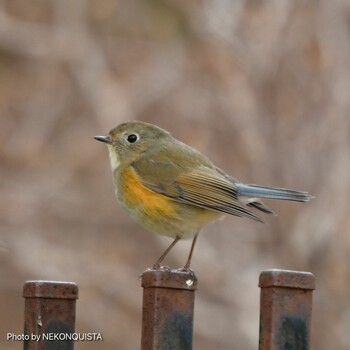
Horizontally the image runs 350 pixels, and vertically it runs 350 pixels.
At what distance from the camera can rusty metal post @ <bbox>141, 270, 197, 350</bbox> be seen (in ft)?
10.1

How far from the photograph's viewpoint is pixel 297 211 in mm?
7773

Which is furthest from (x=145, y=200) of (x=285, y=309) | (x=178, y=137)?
(x=178, y=137)

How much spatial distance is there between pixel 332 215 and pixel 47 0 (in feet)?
Answer: 10.7

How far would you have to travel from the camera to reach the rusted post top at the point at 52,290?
10.3ft

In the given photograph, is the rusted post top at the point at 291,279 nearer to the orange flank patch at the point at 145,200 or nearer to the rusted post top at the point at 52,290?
the rusted post top at the point at 52,290

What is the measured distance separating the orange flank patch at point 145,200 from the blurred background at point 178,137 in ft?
10.5

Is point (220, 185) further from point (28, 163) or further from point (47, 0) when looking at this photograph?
point (47, 0)

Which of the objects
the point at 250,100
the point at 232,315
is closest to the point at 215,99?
the point at 250,100

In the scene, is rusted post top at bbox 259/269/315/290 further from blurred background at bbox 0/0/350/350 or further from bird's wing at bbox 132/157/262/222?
blurred background at bbox 0/0/350/350

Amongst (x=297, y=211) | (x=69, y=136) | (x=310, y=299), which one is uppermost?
(x=69, y=136)

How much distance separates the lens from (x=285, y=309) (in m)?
2.99

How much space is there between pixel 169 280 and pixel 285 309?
1.16 ft

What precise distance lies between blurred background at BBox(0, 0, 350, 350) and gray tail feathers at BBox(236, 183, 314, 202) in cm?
292

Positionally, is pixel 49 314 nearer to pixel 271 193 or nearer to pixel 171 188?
pixel 171 188
